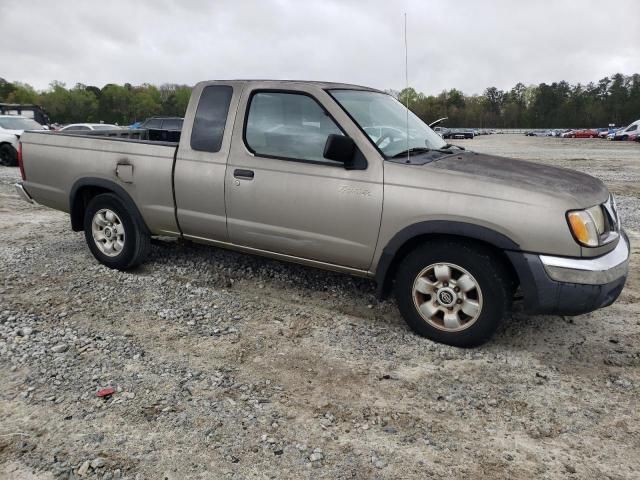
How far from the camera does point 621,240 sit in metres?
3.92

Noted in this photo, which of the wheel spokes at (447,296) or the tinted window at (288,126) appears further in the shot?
the tinted window at (288,126)

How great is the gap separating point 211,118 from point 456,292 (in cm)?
258

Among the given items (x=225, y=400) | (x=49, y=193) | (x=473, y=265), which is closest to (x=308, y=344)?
(x=225, y=400)

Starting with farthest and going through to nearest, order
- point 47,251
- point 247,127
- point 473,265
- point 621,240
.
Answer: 1. point 47,251
2. point 247,127
3. point 621,240
4. point 473,265

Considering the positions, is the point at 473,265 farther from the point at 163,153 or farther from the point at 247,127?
the point at 163,153

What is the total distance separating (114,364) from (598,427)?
9.91 feet

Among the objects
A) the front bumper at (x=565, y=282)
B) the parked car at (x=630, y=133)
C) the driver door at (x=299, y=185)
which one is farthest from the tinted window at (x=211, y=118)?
the parked car at (x=630, y=133)

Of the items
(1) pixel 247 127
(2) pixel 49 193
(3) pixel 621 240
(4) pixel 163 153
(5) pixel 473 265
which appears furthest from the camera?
(2) pixel 49 193

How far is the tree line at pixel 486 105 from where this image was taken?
11088 centimetres

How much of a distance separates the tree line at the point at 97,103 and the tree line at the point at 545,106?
58871 millimetres

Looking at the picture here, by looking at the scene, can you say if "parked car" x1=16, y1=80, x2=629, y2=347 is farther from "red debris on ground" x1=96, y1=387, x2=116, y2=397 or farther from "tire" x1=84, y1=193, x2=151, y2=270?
"red debris on ground" x1=96, y1=387, x2=116, y2=397

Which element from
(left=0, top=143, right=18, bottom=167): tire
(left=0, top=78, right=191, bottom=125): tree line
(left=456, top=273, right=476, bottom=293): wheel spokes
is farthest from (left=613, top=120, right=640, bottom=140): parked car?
(left=0, top=78, right=191, bottom=125): tree line

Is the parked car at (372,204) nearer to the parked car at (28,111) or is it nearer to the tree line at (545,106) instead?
the parked car at (28,111)

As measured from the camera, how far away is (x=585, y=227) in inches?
136
